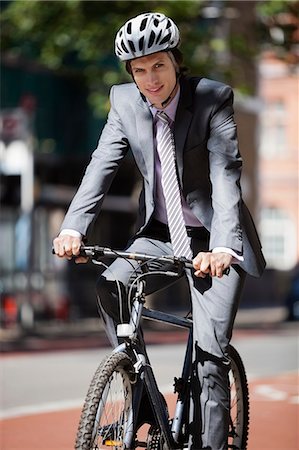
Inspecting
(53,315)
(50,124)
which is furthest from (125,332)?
(50,124)

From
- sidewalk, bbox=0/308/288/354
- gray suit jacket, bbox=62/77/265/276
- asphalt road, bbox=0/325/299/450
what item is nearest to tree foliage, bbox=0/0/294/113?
sidewalk, bbox=0/308/288/354

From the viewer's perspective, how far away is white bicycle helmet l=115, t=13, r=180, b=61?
4.33m

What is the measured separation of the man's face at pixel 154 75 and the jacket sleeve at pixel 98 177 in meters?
0.21

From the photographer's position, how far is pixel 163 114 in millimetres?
4539

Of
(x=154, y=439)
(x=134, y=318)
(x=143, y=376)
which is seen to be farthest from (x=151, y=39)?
(x=154, y=439)

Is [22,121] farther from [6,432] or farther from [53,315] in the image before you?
[6,432]

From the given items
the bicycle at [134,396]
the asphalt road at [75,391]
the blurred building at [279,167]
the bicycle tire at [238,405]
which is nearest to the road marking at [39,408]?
the asphalt road at [75,391]

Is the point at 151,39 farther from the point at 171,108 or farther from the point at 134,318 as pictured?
the point at 134,318

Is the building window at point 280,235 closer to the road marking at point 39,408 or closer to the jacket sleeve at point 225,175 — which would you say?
the road marking at point 39,408

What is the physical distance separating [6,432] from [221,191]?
410 centimetres

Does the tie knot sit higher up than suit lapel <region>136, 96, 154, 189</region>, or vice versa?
the tie knot

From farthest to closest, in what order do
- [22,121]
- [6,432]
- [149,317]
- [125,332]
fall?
[22,121] → [6,432] → [149,317] → [125,332]

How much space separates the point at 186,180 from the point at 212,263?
1.61 ft

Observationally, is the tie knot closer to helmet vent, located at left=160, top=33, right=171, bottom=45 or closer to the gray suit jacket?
the gray suit jacket
